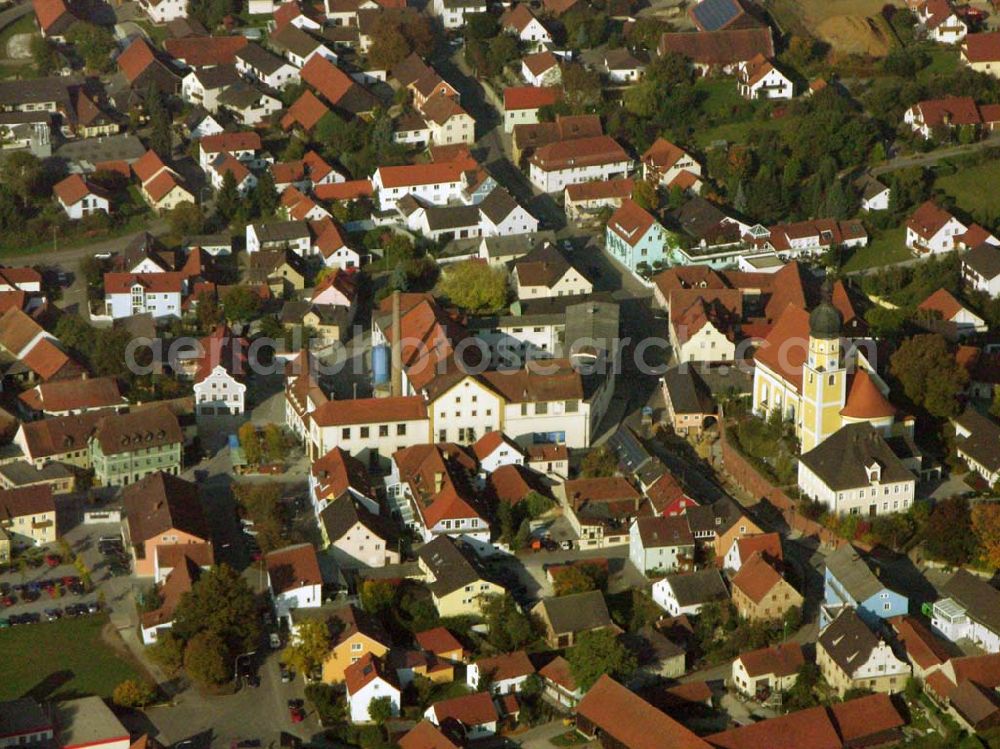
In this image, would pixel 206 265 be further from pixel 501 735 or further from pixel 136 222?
pixel 501 735

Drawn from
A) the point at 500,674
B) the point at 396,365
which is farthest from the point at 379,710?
the point at 396,365

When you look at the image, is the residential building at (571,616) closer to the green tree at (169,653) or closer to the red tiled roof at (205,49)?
the green tree at (169,653)

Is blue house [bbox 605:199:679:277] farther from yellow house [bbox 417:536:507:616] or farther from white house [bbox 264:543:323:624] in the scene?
white house [bbox 264:543:323:624]

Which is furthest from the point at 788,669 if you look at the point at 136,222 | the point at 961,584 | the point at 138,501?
the point at 136,222

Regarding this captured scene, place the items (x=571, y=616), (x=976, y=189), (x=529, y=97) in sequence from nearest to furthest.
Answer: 1. (x=571, y=616)
2. (x=976, y=189)
3. (x=529, y=97)

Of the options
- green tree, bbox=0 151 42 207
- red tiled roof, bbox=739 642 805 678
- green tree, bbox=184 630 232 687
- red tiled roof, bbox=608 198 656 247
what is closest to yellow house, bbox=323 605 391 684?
green tree, bbox=184 630 232 687

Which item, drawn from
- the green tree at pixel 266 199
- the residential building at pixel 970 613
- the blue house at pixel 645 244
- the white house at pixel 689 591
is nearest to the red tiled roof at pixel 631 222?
the blue house at pixel 645 244

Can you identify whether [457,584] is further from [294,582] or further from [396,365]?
[396,365]
